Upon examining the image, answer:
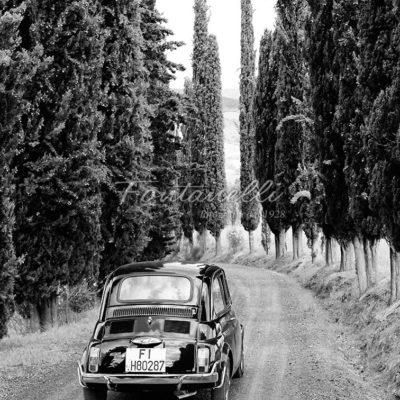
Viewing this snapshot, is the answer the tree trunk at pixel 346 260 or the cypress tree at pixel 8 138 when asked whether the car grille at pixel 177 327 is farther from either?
the tree trunk at pixel 346 260

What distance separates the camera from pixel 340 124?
59.7 feet

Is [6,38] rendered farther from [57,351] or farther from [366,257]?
[366,257]

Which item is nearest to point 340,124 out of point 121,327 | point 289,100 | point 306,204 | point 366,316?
point 366,316

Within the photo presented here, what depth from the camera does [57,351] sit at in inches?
462

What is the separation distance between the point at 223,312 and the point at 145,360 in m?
1.81

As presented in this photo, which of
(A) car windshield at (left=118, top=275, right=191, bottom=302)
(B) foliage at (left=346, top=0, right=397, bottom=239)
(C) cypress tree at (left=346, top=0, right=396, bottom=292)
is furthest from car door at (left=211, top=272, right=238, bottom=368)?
(C) cypress tree at (left=346, top=0, right=396, bottom=292)

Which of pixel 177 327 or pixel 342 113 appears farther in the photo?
pixel 342 113

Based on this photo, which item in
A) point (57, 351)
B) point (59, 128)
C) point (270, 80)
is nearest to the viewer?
point (57, 351)

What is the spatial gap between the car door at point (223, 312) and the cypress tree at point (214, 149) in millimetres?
36313

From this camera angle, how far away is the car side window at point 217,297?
829 cm

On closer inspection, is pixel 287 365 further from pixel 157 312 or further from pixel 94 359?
pixel 94 359

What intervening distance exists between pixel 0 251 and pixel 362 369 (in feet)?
23.8

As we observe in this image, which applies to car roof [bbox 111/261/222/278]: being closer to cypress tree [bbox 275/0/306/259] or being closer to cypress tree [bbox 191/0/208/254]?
cypress tree [bbox 275/0/306/259]

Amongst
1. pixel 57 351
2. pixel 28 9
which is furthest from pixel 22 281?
pixel 28 9
